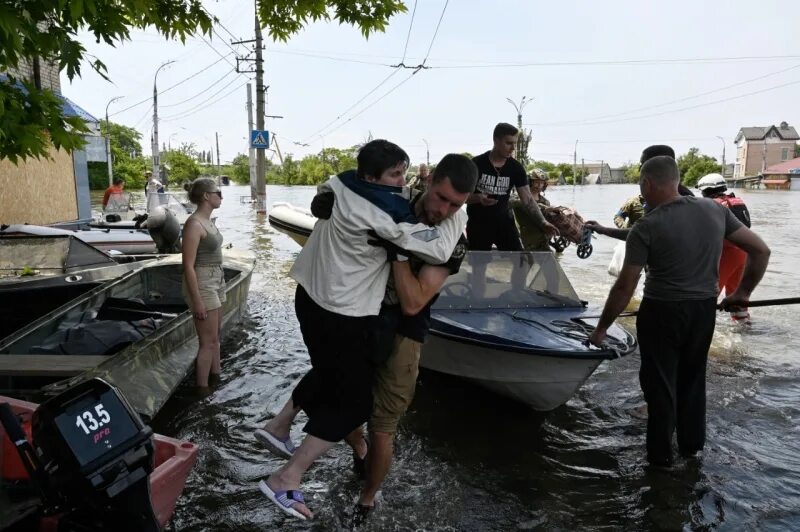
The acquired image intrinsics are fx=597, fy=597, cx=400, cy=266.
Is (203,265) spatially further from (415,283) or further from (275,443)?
(415,283)

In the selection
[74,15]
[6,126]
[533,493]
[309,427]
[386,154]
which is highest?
[74,15]

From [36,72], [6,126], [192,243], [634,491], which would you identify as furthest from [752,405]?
[36,72]

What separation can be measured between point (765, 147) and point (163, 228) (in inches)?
4137

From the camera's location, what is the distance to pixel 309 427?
2.96 meters

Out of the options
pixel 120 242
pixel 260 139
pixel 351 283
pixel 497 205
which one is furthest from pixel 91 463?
pixel 260 139

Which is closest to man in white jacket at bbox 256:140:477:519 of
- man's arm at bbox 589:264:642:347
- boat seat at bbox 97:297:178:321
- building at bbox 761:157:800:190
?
man's arm at bbox 589:264:642:347

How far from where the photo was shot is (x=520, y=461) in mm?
4270

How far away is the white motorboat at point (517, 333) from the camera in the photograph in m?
4.36

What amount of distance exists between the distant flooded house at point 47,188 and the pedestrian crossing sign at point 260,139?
760 centimetres

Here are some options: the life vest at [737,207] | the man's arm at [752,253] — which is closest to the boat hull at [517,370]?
the man's arm at [752,253]

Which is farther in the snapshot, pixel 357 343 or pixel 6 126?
pixel 6 126

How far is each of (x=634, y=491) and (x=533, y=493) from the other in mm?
656

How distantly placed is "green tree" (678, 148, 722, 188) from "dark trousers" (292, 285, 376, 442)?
93546 mm

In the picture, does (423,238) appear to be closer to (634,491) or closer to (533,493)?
(533,493)
